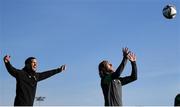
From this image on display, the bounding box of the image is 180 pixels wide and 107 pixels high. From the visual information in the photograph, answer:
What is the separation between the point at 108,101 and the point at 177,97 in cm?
316

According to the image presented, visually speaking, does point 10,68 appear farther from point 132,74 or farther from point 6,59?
point 132,74

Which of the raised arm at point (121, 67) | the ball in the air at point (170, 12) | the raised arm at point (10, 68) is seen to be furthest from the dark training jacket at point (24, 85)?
the ball in the air at point (170, 12)

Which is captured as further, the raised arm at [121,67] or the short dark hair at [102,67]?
the short dark hair at [102,67]

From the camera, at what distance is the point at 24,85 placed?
12984 mm

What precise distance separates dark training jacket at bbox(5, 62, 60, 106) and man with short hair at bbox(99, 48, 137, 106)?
207cm

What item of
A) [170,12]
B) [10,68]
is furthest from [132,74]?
[170,12]

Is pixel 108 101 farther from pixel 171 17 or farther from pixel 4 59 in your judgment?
pixel 171 17

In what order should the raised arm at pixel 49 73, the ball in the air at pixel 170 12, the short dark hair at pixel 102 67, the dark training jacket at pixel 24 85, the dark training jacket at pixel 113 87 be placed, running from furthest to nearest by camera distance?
the ball in the air at pixel 170 12, the raised arm at pixel 49 73, the dark training jacket at pixel 24 85, the short dark hair at pixel 102 67, the dark training jacket at pixel 113 87

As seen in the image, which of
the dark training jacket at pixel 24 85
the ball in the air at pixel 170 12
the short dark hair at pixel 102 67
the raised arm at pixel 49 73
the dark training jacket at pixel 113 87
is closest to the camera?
the dark training jacket at pixel 113 87

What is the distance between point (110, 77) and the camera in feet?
40.1

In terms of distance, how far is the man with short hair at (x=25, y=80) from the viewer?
42.0 feet

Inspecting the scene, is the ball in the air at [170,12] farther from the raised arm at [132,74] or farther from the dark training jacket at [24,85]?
the dark training jacket at [24,85]

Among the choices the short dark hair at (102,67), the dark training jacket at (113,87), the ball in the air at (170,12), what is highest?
the ball in the air at (170,12)

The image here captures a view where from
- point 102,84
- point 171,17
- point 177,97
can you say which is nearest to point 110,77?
point 102,84
